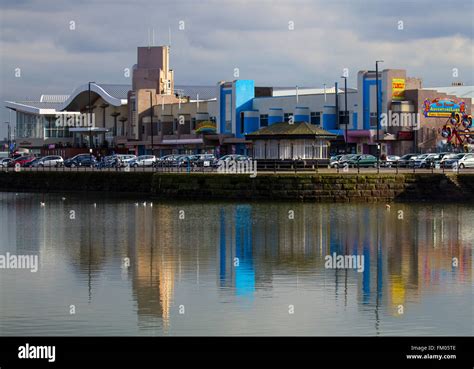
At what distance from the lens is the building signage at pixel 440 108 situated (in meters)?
99.9

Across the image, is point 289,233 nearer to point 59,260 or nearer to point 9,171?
point 59,260

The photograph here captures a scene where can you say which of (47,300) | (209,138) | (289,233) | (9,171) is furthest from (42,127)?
(47,300)

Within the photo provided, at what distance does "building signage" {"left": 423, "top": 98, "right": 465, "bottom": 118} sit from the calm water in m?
40.0

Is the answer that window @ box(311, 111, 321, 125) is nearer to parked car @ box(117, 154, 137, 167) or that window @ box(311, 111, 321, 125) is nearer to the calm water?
parked car @ box(117, 154, 137, 167)

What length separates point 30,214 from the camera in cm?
6281

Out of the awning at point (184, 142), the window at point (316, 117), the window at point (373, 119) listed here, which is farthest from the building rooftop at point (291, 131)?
the awning at point (184, 142)

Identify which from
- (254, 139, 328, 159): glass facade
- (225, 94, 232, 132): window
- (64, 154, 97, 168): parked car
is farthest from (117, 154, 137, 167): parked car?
(254, 139, 328, 159): glass facade

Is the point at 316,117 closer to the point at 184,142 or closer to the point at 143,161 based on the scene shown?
the point at 143,161

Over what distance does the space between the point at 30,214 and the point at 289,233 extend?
804 inches

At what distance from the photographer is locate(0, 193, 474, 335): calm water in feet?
91.2

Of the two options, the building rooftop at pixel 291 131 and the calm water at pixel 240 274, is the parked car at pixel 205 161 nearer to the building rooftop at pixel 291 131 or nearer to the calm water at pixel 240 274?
the building rooftop at pixel 291 131

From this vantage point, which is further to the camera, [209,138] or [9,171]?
[209,138]

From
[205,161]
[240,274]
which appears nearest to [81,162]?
[205,161]

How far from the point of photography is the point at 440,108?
100688 mm
